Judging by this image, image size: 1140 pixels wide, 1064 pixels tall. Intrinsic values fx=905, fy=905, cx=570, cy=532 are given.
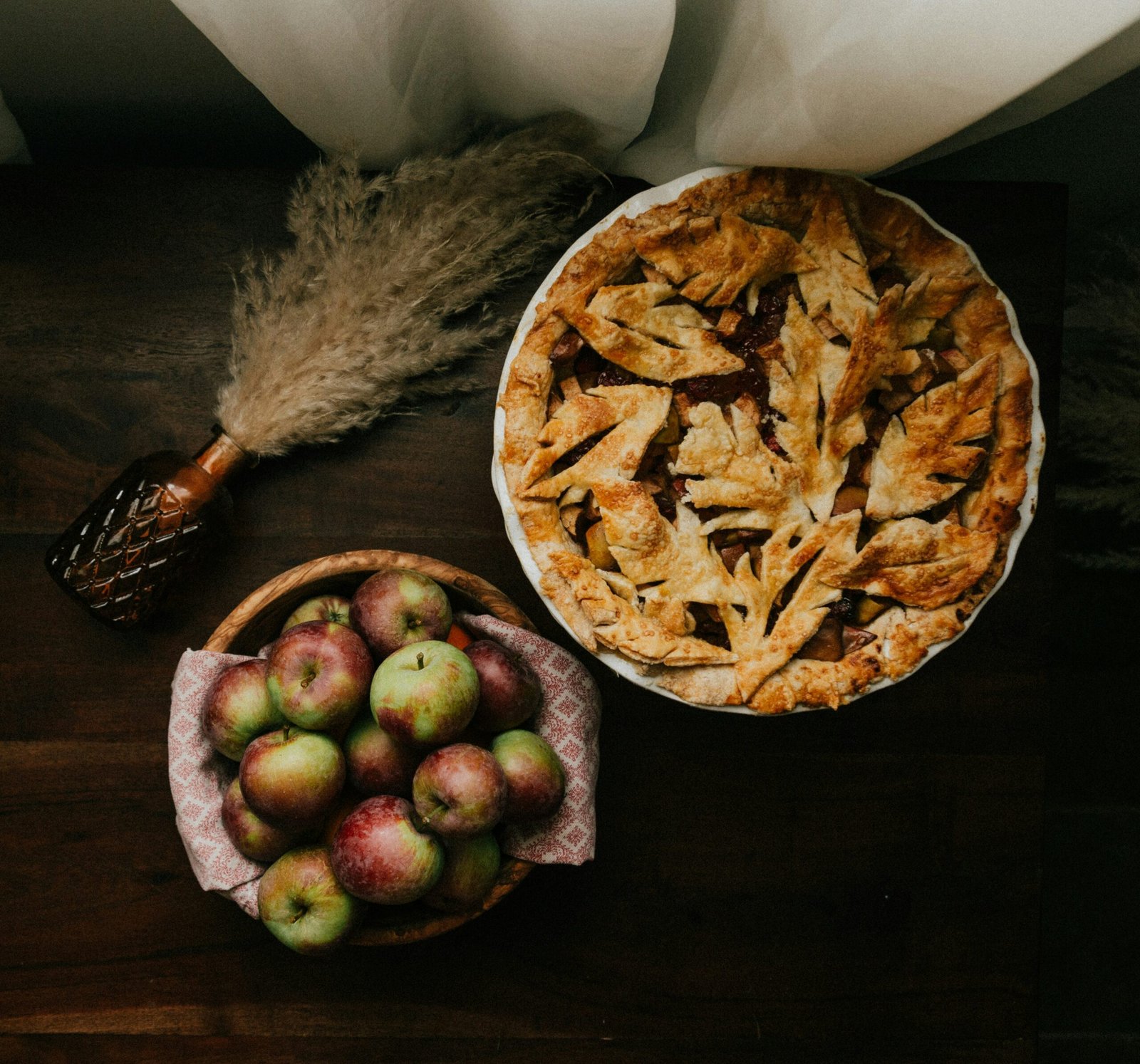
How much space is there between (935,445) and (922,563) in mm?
122

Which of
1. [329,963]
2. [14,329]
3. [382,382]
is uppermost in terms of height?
[14,329]

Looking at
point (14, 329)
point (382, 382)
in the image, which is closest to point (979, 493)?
point (382, 382)

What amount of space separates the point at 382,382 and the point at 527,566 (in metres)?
0.30

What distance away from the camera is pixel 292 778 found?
867mm

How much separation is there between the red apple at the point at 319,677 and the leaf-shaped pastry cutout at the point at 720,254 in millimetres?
502

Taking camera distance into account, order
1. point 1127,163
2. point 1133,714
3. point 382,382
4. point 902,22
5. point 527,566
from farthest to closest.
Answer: point 1133,714, point 1127,163, point 382,382, point 527,566, point 902,22

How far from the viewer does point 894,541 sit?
923mm

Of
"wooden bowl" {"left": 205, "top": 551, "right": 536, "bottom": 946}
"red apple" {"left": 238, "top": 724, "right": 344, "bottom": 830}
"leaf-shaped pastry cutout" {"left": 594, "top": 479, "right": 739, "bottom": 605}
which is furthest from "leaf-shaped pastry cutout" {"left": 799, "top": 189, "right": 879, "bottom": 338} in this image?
"red apple" {"left": 238, "top": 724, "right": 344, "bottom": 830}

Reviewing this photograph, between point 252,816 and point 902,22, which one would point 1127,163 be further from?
point 252,816

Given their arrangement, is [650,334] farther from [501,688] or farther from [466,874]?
[466,874]

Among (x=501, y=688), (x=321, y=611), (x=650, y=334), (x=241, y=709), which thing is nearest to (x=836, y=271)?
(x=650, y=334)

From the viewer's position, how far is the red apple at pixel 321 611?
982 millimetres

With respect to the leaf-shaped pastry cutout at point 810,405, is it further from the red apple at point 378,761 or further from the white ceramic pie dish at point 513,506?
the red apple at point 378,761

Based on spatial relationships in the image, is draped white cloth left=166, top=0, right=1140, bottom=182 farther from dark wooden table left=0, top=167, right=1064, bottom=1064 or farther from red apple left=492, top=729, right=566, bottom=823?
red apple left=492, top=729, right=566, bottom=823
